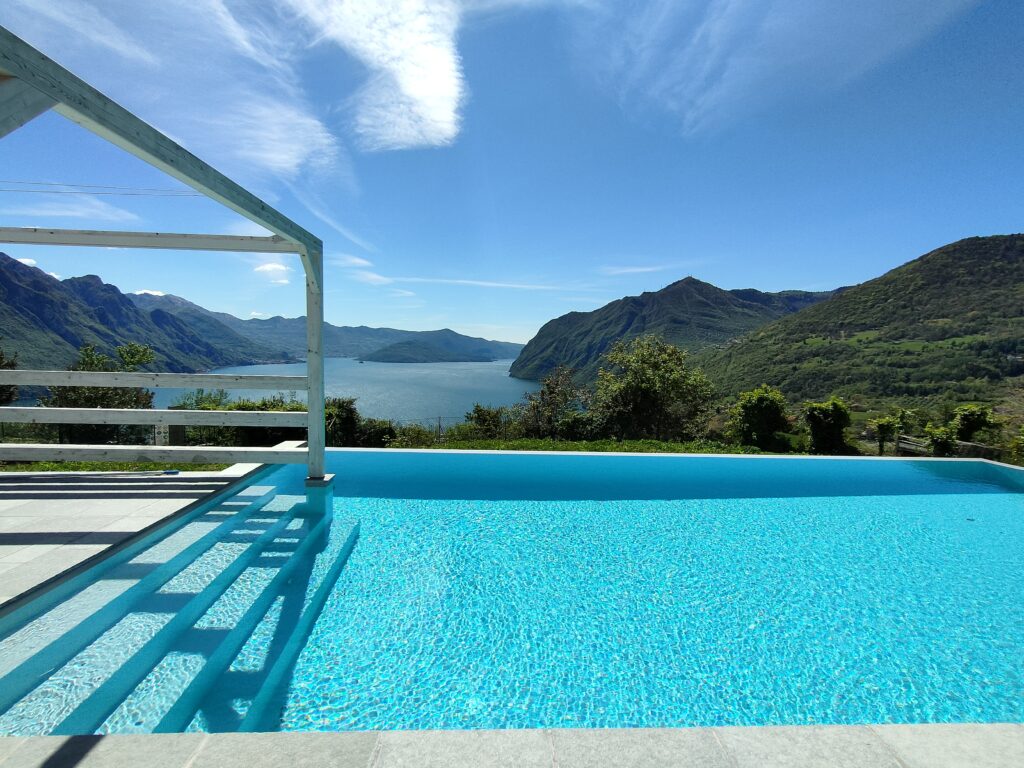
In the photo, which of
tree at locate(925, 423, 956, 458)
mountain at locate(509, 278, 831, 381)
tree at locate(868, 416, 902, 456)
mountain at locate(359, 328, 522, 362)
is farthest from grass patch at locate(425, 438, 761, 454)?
A: mountain at locate(359, 328, 522, 362)

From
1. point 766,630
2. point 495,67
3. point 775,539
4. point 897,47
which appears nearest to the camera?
point 766,630

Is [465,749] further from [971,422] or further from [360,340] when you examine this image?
[360,340]

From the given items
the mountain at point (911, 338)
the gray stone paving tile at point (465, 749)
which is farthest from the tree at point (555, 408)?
the mountain at point (911, 338)

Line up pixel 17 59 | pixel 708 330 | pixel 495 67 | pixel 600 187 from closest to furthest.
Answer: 1. pixel 17 59
2. pixel 495 67
3. pixel 600 187
4. pixel 708 330

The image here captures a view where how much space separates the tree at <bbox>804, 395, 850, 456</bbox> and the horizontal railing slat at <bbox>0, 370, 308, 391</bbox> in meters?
12.5

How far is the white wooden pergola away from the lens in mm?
2822

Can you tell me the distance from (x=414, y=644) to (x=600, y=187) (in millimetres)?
14991

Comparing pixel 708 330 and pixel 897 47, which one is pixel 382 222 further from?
pixel 708 330

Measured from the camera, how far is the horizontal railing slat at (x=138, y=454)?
4.47m

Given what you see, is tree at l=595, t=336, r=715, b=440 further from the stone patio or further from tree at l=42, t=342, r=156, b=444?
tree at l=42, t=342, r=156, b=444

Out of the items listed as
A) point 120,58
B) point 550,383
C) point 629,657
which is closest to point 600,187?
point 550,383

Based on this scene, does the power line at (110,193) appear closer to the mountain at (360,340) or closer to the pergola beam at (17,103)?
the pergola beam at (17,103)

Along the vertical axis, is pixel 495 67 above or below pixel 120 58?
above

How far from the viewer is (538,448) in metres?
8.41
